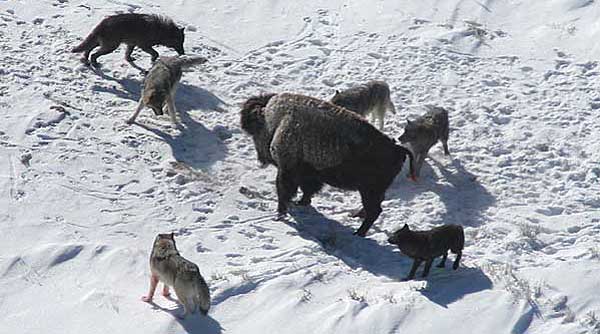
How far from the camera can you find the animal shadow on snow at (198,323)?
11625 millimetres

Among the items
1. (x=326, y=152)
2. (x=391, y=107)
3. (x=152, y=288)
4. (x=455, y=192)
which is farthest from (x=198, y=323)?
(x=391, y=107)

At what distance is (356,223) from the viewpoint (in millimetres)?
14312

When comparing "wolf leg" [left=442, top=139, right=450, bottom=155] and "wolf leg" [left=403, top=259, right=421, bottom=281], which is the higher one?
"wolf leg" [left=442, top=139, right=450, bottom=155]

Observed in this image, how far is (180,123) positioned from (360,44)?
162 inches

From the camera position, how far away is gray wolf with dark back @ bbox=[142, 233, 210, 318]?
38.1 feet

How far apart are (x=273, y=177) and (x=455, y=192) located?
261cm

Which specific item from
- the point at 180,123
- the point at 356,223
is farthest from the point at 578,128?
the point at 180,123

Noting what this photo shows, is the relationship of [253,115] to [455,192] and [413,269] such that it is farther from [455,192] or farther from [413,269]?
[413,269]

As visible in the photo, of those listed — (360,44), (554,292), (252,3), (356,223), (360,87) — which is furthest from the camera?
(252,3)

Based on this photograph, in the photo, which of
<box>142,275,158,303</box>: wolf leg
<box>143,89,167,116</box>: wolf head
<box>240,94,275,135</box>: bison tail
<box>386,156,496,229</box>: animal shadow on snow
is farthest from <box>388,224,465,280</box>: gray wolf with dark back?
<box>143,89,167,116</box>: wolf head

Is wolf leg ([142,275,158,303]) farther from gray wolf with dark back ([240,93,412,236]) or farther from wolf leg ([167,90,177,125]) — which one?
wolf leg ([167,90,177,125])

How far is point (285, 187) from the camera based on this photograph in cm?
1430

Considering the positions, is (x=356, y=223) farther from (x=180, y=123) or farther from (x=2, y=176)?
(x=2, y=176)

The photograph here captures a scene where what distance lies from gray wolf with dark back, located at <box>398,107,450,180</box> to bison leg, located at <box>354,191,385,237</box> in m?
1.77
